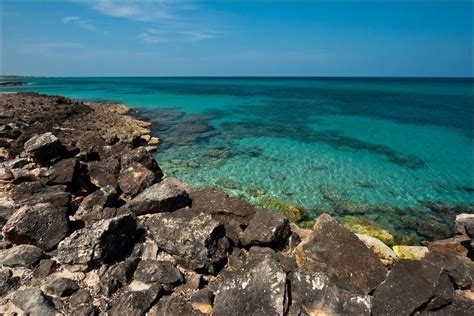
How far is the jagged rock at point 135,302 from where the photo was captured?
5.18 m

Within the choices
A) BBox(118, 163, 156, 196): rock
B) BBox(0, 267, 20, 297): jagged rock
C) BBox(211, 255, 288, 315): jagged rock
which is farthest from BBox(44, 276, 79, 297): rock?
BBox(118, 163, 156, 196): rock

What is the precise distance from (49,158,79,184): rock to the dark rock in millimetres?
3670

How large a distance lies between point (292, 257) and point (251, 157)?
1181 cm

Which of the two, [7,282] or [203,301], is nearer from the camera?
[203,301]

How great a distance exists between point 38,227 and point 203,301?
417cm

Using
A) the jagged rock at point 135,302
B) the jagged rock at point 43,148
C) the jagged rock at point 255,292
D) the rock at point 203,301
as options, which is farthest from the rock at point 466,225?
the jagged rock at point 43,148

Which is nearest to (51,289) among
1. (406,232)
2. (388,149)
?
(406,232)

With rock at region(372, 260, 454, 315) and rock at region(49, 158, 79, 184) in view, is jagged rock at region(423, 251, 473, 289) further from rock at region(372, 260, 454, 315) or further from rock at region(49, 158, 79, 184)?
rock at region(49, 158, 79, 184)

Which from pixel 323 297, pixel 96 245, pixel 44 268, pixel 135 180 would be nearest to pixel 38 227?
pixel 44 268

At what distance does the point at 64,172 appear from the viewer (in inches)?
373

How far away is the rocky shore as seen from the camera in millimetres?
5262

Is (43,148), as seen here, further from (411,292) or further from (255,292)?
(411,292)

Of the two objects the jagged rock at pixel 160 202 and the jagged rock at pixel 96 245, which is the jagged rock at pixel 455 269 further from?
the jagged rock at pixel 96 245

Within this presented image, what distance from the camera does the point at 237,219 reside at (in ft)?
26.0
